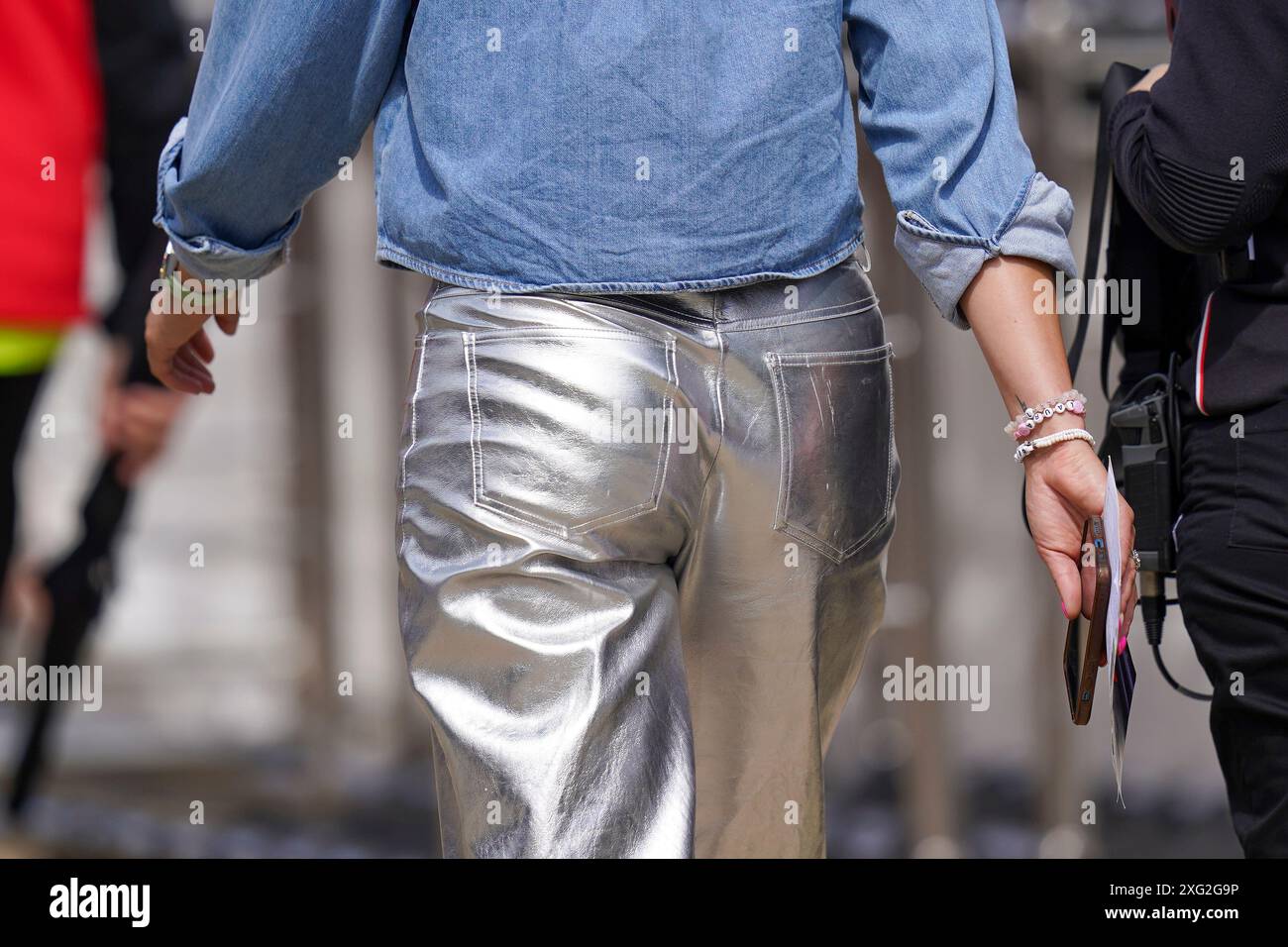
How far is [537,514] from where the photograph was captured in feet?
4.17

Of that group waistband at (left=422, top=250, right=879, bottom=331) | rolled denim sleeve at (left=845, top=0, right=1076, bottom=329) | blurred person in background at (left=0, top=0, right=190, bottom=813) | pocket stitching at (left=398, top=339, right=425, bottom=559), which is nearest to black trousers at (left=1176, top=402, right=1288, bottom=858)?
rolled denim sleeve at (left=845, top=0, right=1076, bottom=329)

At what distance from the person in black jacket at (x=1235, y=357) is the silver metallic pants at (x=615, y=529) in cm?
A: 30

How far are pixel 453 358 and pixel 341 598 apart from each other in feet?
10.6

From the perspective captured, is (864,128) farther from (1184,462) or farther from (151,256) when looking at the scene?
(151,256)

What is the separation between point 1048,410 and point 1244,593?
23 centimetres

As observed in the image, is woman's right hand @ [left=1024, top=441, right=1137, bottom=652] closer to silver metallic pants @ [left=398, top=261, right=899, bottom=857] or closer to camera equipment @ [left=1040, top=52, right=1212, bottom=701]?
camera equipment @ [left=1040, top=52, right=1212, bottom=701]

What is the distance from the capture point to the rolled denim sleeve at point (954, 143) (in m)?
1.40

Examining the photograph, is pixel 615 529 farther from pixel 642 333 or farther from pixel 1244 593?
pixel 1244 593

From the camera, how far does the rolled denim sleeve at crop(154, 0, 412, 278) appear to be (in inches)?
53.5

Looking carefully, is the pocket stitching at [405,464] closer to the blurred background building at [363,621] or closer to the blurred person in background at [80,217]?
the blurred person in background at [80,217]

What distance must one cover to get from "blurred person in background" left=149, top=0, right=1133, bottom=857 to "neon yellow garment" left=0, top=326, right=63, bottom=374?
57.0 inches

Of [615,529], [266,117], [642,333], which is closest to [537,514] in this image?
[615,529]

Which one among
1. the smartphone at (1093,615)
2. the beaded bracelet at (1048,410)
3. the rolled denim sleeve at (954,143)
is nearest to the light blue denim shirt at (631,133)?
the rolled denim sleeve at (954,143)
